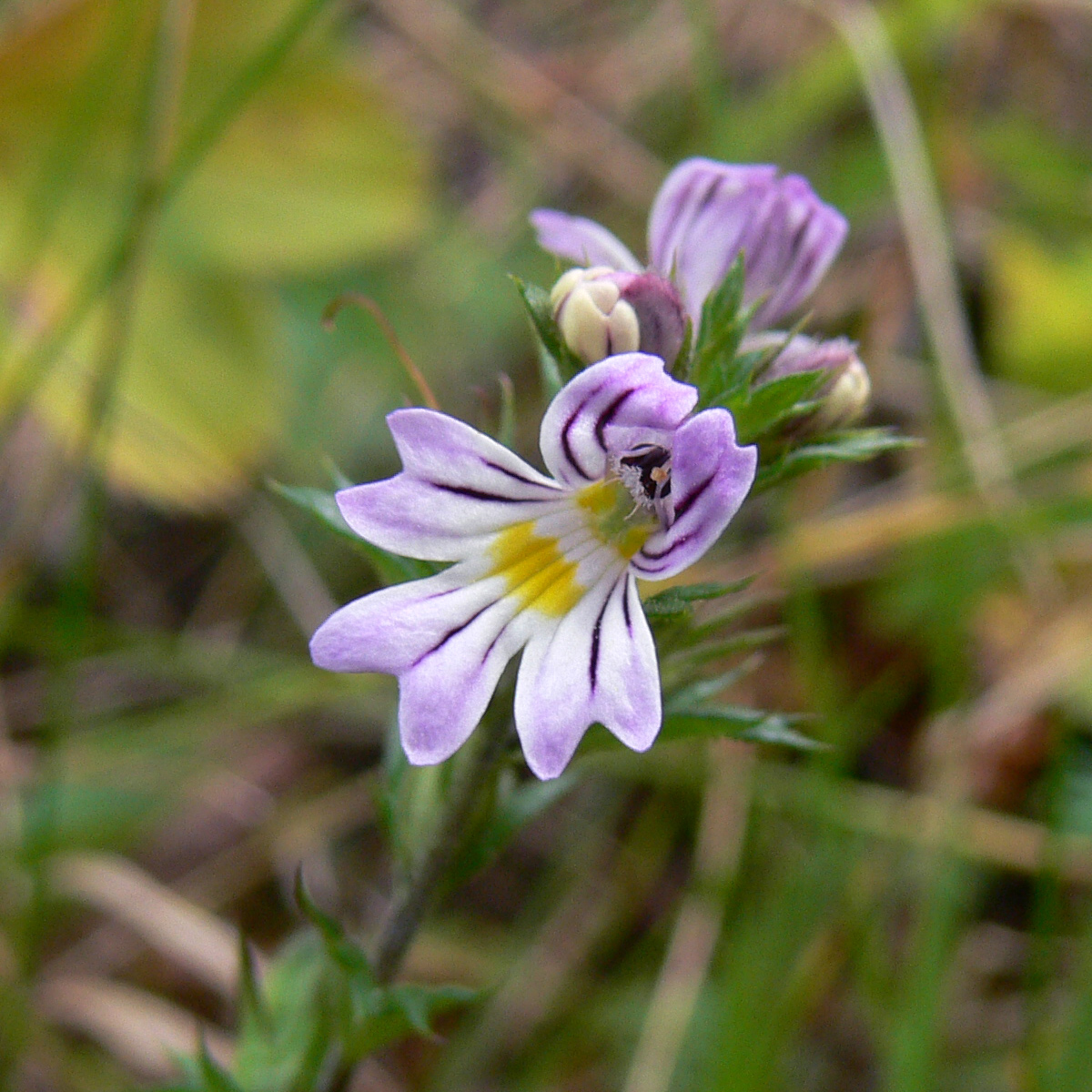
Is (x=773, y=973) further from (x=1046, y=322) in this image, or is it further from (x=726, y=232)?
(x=1046, y=322)

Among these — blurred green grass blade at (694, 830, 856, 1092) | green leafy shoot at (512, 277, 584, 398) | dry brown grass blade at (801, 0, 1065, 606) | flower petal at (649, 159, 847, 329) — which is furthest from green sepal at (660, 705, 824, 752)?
dry brown grass blade at (801, 0, 1065, 606)

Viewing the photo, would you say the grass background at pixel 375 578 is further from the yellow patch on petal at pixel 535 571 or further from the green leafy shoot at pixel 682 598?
the green leafy shoot at pixel 682 598

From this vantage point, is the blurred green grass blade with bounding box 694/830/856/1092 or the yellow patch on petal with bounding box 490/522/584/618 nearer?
the yellow patch on petal with bounding box 490/522/584/618

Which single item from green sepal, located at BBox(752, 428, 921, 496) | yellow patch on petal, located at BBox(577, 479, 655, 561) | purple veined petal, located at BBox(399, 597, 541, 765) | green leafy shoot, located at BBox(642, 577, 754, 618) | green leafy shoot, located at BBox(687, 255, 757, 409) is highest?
green leafy shoot, located at BBox(687, 255, 757, 409)

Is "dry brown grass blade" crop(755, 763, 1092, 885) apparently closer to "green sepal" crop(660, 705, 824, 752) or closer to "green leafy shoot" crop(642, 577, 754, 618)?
"green sepal" crop(660, 705, 824, 752)

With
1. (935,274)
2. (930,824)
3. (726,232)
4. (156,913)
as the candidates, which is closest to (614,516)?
(726,232)

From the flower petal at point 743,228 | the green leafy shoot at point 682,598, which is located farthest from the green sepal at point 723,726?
the flower petal at point 743,228
